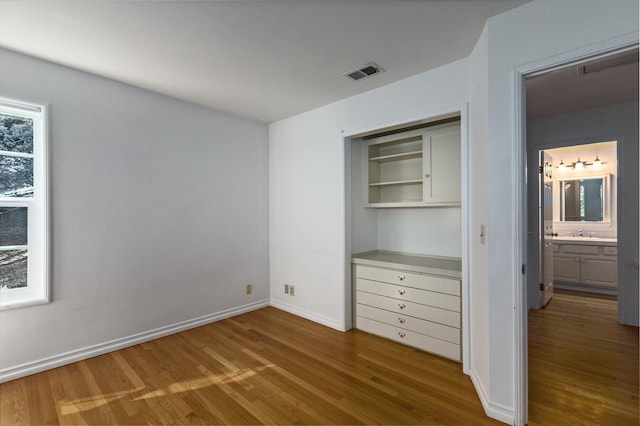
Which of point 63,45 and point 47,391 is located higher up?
point 63,45

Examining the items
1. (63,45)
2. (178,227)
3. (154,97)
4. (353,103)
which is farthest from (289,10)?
(178,227)

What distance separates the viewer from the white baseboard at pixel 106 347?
7.80 feet

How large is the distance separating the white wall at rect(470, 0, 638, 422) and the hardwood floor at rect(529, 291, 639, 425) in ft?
1.32

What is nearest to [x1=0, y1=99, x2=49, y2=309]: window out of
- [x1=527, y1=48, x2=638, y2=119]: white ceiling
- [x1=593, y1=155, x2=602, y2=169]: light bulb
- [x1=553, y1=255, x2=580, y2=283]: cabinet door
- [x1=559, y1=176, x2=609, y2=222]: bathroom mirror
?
[x1=527, y1=48, x2=638, y2=119]: white ceiling

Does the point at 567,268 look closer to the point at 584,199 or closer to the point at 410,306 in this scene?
the point at 584,199

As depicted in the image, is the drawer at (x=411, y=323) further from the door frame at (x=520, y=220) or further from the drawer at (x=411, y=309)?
the door frame at (x=520, y=220)

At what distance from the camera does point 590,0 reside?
162cm

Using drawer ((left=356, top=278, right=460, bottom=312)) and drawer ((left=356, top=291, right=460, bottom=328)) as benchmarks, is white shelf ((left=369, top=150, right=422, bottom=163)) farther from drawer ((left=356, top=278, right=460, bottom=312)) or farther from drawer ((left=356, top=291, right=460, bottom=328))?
drawer ((left=356, top=291, right=460, bottom=328))

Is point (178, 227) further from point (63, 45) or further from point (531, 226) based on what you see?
point (531, 226)

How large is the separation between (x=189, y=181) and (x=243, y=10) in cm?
204

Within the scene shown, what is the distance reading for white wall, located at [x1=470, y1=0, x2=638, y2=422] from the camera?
5.80 feet

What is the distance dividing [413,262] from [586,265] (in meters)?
3.81

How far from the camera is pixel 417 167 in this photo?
139 inches

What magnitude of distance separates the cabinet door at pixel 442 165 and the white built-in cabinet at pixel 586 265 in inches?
146
